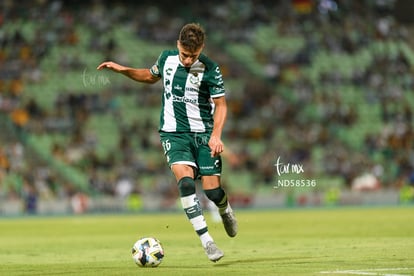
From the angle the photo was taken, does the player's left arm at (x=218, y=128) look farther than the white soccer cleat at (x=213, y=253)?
Yes

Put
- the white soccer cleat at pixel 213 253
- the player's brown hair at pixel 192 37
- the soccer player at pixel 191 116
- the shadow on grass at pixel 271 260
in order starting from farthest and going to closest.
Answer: the shadow on grass at pixel 271 260, the soccer player at pixel 191 116, the player's brown hair at pixel 192 37, the white soccer cleat at pixel 213 253

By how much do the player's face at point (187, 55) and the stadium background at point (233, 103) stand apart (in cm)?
2321

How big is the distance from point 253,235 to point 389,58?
76.4 ft

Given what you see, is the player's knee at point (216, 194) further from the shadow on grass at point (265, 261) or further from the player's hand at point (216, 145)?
the shadow on grass at point (265, 261)

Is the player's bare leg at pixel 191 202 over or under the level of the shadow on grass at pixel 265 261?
over

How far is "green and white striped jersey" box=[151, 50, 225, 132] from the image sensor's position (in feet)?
37.4

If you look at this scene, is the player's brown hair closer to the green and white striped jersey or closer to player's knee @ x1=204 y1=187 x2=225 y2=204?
the green and white striped jersey

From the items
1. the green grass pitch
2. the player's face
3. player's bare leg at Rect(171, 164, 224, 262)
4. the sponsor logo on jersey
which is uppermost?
the player's face

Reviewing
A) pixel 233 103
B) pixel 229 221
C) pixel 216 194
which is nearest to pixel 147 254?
pixel 216 194

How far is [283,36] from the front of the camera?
41688mm

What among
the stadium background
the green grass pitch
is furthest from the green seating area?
the green grass pitch

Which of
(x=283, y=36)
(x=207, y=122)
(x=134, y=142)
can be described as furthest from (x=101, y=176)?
(x=207, y=122)

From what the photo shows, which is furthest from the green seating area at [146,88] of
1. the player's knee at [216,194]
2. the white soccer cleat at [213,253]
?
the white soccer cleat at [213,253]

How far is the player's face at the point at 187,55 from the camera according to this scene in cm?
1112
